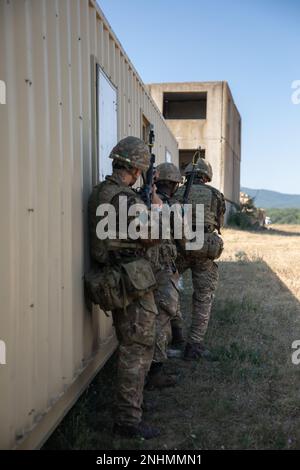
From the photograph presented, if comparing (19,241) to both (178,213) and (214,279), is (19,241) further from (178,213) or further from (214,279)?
(214,279)

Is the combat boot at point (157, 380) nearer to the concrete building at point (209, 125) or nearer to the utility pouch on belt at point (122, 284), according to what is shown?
the utility pouch on belt at point (122, 284)

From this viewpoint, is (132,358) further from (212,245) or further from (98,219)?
(212,245)

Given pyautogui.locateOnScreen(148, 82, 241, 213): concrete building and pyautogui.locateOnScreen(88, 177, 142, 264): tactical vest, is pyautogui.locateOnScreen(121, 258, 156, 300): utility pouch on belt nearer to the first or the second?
pyautogui.locateOnScreen(88, 177, 142, 264): tactical vest

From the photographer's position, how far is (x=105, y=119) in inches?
173

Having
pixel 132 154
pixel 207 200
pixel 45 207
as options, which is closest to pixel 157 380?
pixel 207 200

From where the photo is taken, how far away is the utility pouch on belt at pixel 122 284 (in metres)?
3.38

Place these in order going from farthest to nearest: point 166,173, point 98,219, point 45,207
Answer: point 166,173 → point 98,219 → point 45,207

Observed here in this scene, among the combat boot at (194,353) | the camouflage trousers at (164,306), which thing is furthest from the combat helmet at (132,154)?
the combat boot at (194,353)

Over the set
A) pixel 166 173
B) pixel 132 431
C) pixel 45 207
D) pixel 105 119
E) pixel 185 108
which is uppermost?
pixel 185 108

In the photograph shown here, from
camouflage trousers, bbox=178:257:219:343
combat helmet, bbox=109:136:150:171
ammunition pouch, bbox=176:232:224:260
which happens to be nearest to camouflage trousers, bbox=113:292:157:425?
combat helmet, bbox=109:136:150:171

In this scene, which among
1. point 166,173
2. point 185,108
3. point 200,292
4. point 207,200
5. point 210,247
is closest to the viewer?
point 166,173

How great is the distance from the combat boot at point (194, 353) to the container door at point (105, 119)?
1.96 m

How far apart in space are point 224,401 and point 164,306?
0.88 m

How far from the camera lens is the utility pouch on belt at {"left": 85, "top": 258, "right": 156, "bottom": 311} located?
3379mm
